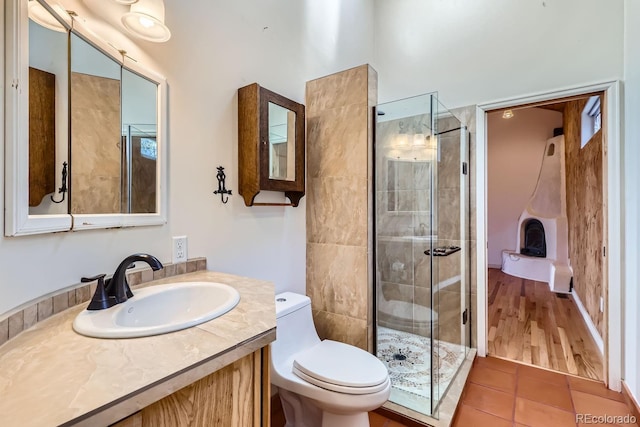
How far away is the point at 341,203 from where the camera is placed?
6.42 feet

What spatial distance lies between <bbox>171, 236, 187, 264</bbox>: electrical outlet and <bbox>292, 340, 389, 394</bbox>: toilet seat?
2.50ft

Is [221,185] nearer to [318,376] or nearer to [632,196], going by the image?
[318,376]

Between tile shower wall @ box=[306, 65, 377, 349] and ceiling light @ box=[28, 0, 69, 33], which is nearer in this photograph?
ceiling light @ box=[28, 0, 69, 33]

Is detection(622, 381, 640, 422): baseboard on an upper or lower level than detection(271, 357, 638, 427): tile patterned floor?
upper

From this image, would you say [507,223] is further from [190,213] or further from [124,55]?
[124,55]

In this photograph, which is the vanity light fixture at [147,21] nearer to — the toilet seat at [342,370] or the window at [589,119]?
the toilet seat at [342,370]

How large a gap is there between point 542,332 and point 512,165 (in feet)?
12.5

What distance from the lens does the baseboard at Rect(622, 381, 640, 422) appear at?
1702mm

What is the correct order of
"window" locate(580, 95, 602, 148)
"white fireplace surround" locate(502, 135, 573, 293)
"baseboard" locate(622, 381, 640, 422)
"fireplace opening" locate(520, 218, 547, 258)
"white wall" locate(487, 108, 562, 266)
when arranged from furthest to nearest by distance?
"white wall" locate(487, 108, 562, 266) → "fireplace opening" locate(520, 218, 547, 258) → "white fireplace surround" locate(502, 135, 573, 293) → "window" locate(580, 95, 602, 148) → "baseboard" locate(622, 381, 640, 422)

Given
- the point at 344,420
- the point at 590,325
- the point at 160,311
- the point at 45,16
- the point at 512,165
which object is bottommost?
the point at 590,325

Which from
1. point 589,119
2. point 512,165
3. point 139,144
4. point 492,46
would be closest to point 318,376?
point 139,144

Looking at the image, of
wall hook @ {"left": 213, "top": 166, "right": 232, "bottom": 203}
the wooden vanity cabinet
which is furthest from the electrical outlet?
the wooden vanity cabinet

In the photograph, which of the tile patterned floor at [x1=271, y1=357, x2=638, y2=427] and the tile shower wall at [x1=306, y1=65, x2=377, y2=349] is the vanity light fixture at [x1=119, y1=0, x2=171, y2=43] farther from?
the tile patterned floor at [x1=271, y1=357, x2=638, y2=427]

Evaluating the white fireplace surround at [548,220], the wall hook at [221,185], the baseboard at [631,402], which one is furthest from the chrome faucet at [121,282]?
the white fireplace surround at [548,220]
